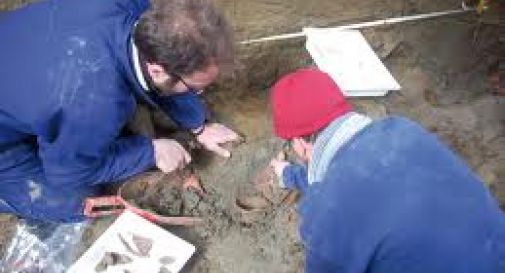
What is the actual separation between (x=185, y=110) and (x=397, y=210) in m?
1.63

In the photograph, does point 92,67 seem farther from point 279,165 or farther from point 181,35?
point 279,165

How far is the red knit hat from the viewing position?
202 cm

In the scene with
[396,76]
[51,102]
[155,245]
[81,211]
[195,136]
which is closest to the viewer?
[51,102]

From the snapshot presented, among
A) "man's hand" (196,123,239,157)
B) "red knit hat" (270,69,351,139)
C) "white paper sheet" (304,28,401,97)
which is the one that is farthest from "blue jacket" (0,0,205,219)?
"white paper sheet" (304,28,401,97)

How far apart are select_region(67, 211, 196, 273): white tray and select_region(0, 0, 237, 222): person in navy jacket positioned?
10.7 inches

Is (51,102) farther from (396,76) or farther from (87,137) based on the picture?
(396,76)

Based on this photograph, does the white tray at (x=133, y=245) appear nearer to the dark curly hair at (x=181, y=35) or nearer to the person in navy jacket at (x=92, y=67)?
the person in navy jacket at (x=92, y=67)

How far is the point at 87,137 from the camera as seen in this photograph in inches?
99.9

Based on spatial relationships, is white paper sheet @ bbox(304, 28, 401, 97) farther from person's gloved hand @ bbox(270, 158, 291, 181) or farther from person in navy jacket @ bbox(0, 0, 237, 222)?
person in navy jacket @ bbox(0, 0, 237, 222)

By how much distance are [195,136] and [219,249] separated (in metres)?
0.66

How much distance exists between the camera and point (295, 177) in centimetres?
280

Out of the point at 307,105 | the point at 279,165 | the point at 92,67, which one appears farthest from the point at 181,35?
the point at 279,165

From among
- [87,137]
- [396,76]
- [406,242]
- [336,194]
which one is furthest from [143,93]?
[396,76]

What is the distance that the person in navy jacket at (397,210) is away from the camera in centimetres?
178
